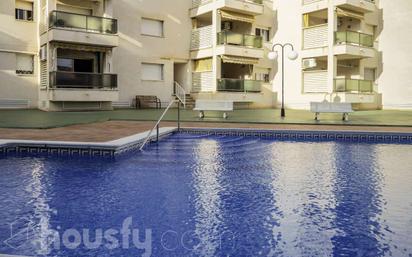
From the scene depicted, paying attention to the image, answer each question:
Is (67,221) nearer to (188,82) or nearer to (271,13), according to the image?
(188,82)

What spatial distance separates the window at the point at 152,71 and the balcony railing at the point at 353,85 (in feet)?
38.6

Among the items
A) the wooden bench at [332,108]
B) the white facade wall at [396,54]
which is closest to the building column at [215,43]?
the wooden bench at [332,108]

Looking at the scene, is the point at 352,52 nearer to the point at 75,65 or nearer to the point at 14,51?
the point at 75,65

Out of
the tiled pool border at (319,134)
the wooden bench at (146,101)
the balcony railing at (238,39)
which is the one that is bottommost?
the tiled pool border at (319,134)

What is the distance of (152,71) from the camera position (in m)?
27.8

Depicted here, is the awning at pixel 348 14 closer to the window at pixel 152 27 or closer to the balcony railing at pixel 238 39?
the balcony railing at pixel 238 39

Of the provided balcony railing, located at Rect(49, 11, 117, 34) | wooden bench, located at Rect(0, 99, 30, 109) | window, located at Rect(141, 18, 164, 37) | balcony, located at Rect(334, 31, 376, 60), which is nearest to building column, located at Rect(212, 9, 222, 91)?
window, located at Rect(141, 18, 164, 37)

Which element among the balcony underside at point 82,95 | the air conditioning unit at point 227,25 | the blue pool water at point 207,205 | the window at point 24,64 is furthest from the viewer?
the air conditioning unit at point 227,25

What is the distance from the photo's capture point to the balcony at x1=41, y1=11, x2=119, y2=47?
73.3 feet

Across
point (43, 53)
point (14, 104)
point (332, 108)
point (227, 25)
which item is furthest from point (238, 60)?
point (14, 104)

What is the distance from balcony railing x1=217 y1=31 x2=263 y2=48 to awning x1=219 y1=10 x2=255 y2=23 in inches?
48.6

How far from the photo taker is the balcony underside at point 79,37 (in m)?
22.3

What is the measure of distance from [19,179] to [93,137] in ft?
13.3

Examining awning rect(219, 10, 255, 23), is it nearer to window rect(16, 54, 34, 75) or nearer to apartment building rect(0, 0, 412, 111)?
apartment building rect(0, 0, 412, 111)
